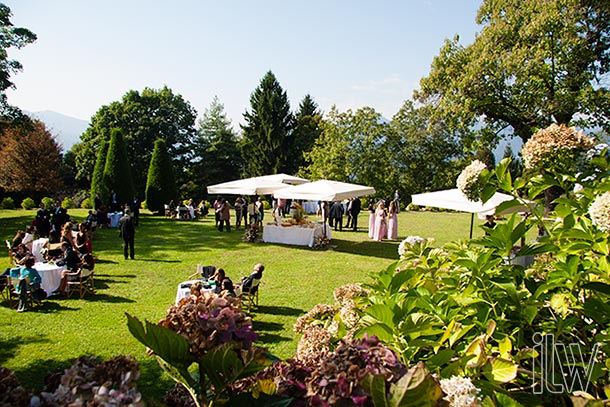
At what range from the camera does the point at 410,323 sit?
1427 millimetres

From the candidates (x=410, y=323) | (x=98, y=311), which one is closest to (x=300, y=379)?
(x=410, y=323)

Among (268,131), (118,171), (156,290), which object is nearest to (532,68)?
(156,290)

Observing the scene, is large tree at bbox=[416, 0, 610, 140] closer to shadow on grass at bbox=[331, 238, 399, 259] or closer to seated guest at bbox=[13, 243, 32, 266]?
shadow on grass at bbox=[331, 238, 399, 259]

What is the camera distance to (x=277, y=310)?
26.3 ft

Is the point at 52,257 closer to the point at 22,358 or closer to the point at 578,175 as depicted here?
the point at 22,358

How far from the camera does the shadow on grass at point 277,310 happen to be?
783cm

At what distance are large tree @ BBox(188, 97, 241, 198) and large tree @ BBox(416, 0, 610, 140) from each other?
29.0m

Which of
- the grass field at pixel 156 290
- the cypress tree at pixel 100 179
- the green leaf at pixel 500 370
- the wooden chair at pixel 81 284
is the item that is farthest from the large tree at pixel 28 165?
the green leaf at pixel 500 370

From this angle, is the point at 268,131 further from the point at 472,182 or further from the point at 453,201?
the point at 472,182

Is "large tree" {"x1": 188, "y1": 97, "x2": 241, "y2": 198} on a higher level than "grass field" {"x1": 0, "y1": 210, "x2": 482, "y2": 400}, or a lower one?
higher

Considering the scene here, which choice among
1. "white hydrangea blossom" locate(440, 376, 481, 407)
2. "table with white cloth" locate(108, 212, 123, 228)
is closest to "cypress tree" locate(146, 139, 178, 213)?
"table with white cloth" locate(108, 212, 123, 228)

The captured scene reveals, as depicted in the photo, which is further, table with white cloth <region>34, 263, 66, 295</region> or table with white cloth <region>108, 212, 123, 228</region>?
table with white cloth <region>108, 212, 123, 228</region>

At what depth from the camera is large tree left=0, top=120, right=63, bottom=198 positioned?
96.2ft
